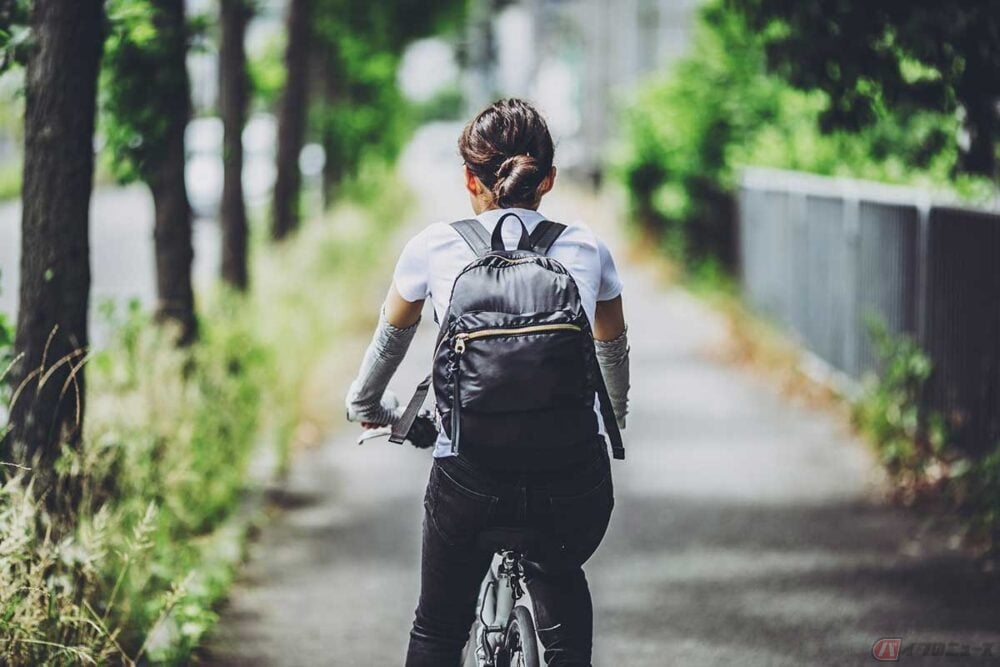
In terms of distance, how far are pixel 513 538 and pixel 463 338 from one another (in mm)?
512

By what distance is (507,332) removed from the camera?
3160mm

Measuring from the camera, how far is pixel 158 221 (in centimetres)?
876

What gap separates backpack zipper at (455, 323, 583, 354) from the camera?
3162mm

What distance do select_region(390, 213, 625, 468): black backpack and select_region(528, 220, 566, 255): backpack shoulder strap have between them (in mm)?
64

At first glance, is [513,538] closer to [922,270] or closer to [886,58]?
[886,58]

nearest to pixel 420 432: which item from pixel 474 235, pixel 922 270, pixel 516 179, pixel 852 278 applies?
pixel 474 235

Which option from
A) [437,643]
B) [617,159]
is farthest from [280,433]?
[617,159]

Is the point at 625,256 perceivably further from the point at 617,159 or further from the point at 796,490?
the point at 796,490

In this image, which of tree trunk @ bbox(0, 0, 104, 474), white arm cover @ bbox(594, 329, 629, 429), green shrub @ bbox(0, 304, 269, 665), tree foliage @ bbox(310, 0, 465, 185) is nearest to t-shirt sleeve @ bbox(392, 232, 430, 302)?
white arm cover @ bbox(594, 329, 629, 429)

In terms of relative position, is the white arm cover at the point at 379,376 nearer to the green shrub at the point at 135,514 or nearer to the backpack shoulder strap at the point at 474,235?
the backpack shoulder strap at the point at 474,235

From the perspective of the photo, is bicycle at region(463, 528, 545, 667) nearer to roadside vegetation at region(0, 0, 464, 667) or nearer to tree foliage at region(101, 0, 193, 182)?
roadside vegetation at region(0, 0, 464, 667)

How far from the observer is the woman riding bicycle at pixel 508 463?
10.9ft

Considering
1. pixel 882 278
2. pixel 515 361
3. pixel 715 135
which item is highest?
pixel 715 135

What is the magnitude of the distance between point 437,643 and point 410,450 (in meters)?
6.23
